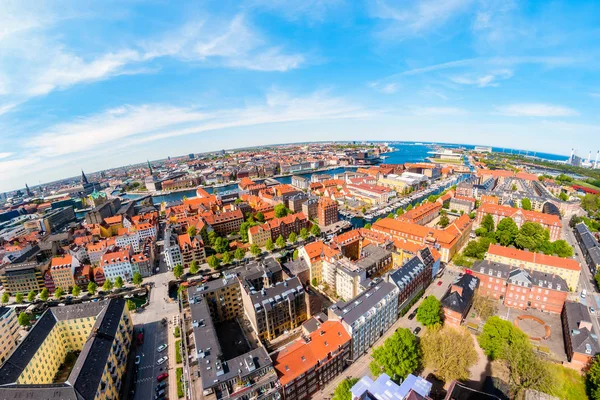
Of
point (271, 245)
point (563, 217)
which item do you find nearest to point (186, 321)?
point (271, 245)

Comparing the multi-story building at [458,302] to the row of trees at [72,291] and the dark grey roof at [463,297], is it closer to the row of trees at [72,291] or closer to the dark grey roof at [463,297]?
the dark grey roof at [463,297]

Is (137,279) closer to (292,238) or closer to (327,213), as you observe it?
(292,238)

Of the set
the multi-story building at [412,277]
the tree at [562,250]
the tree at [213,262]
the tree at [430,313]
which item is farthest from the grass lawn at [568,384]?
the tree at [213,262]

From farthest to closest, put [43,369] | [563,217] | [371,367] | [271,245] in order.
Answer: [563,217] → [271,245] → [43,369] → [371,367]

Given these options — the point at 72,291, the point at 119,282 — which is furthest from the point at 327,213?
the point at 72,291

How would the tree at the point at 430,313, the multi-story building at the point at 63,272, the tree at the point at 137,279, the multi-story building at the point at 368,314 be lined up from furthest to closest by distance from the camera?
the multi-story building at the point at 63,272 → the tree at the point at 137,279 → the tree at the point at 430,313 → the multi-story building at the point at 368,314

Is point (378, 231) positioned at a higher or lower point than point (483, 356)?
higher

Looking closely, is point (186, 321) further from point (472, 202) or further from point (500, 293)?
point (472, 202)
